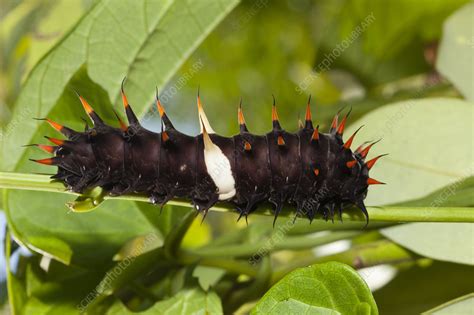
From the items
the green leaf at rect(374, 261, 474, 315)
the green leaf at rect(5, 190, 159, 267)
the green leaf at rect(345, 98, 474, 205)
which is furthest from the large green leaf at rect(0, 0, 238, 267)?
the green leaf at rect(374, 261, 474, 315)

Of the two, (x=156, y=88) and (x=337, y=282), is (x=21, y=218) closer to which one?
(x=156, y=88)

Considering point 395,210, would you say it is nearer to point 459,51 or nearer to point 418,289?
point 418,289

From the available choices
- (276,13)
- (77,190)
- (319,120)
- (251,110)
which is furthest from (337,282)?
(276,13)

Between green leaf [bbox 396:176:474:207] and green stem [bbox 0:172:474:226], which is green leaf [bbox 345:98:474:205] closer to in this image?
green leaf [bbox 396:176:474:207]

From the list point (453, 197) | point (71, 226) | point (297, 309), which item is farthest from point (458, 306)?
point (71, 226)

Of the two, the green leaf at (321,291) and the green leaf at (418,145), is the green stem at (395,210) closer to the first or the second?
the green leaf at (321,291)

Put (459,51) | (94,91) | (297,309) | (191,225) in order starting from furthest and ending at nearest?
(459,51) → (191,225) → (94,91) → (297,309)

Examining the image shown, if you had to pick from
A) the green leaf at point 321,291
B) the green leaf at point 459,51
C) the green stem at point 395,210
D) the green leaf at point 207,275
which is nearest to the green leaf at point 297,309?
the green leaf at point 321,291
